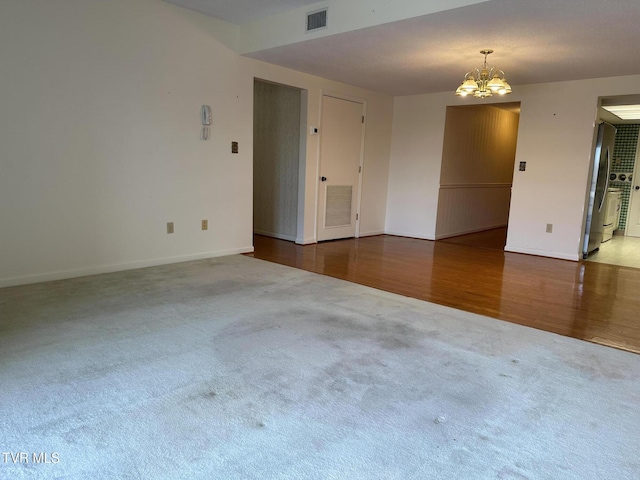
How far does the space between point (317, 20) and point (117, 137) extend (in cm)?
210

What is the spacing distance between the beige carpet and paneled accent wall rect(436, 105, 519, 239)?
4044 mm

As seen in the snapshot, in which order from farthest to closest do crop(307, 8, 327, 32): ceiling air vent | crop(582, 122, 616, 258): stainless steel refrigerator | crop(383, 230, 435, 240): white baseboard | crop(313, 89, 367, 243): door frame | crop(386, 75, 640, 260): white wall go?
crop(383, 230, 435, 240): white baseboard
crop(313, 89, 367, 243): door frame
crop(582, 122, 616, 258): stainless steel refrigerator
crop(386, 75, 640, 260): white wall
crop(307, 8, 327, 32): ceiling air vent

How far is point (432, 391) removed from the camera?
80.0 inches

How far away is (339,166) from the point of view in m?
6.16

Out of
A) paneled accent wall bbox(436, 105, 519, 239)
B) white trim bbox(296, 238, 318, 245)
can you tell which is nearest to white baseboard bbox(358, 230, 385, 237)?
paneled accent wall bbox(436, 105, 519, 239)

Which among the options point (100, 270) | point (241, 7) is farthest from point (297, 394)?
point (241, 7)

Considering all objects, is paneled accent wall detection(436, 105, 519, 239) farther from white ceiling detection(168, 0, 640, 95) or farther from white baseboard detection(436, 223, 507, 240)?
white ceiling detection(168, 0, 640, 95)

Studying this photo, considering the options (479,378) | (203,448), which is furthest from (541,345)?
(203,448)

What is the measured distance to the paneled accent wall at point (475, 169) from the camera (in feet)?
22.2

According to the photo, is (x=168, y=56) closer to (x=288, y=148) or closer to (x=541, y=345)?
(x=288, y=148)

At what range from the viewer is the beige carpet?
1.51 m

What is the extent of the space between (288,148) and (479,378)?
4.42m

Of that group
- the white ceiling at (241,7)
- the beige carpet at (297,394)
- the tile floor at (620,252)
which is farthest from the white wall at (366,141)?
the tile floor at (620,252)

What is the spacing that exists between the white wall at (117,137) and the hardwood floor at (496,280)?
112 centimetres
